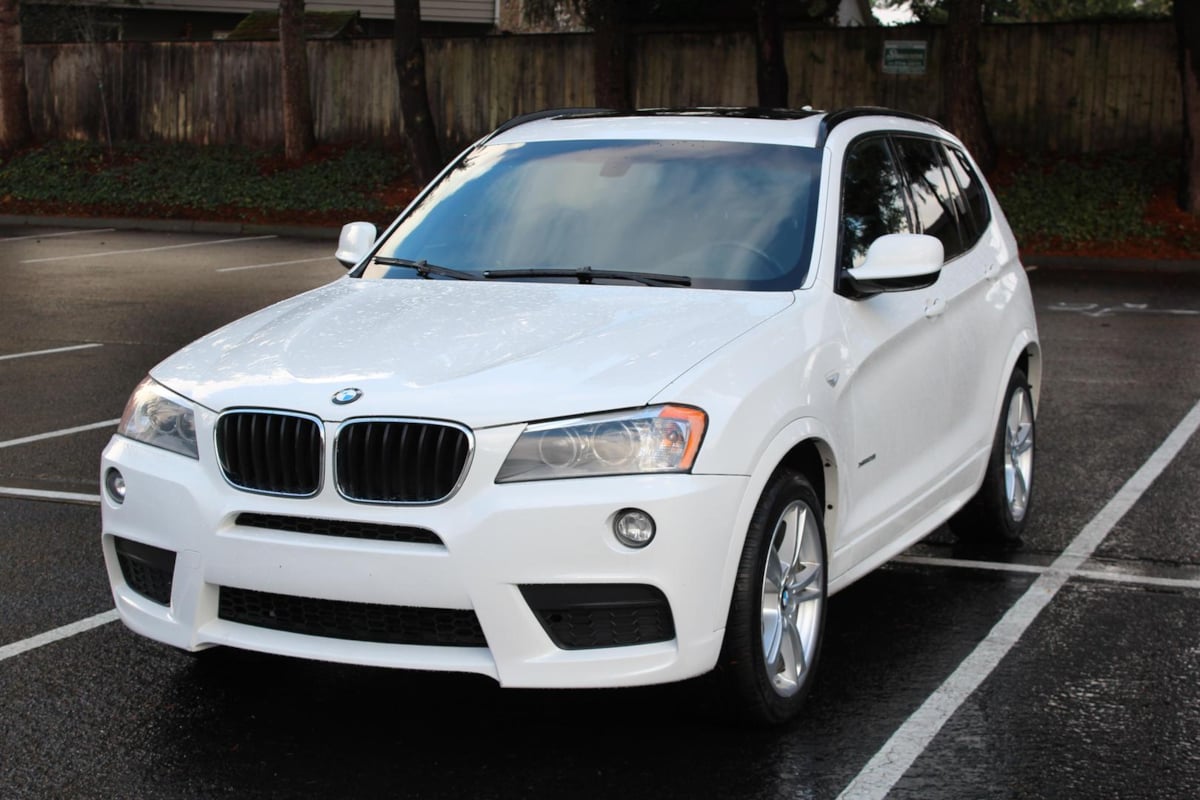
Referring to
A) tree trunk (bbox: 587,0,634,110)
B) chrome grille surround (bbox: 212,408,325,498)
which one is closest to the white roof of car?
chrome grille surround (bbox: 212,408,325,498)

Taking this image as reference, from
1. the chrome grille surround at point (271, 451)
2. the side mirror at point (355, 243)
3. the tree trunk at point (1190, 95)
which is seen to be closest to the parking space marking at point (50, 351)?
the side mirror at point (355, 243)

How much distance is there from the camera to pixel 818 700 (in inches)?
200

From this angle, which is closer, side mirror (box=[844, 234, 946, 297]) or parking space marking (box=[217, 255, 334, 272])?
side mirror (box=[844, 234, 946, 297])

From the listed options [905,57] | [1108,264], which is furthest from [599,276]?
[905,57]

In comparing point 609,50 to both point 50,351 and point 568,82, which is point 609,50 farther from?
point 50,351

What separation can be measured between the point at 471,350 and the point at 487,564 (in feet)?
2.46

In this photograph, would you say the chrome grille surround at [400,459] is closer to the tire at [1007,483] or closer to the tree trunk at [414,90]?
the tire at [1007,483]

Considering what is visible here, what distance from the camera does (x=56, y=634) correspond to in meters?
5.69

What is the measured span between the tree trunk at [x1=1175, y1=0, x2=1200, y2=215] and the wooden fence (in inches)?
116

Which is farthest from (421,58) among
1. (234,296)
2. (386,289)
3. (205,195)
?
(386,289)

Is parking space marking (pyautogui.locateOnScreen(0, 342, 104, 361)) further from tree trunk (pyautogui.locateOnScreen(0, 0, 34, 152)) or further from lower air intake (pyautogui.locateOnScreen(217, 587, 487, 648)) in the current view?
tree trunk (pyautogui.locateOnScreen(0, 0, 34, 152))

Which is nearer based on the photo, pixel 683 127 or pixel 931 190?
pixel 683 127

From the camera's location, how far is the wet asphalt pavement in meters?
4.41

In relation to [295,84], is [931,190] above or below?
above
